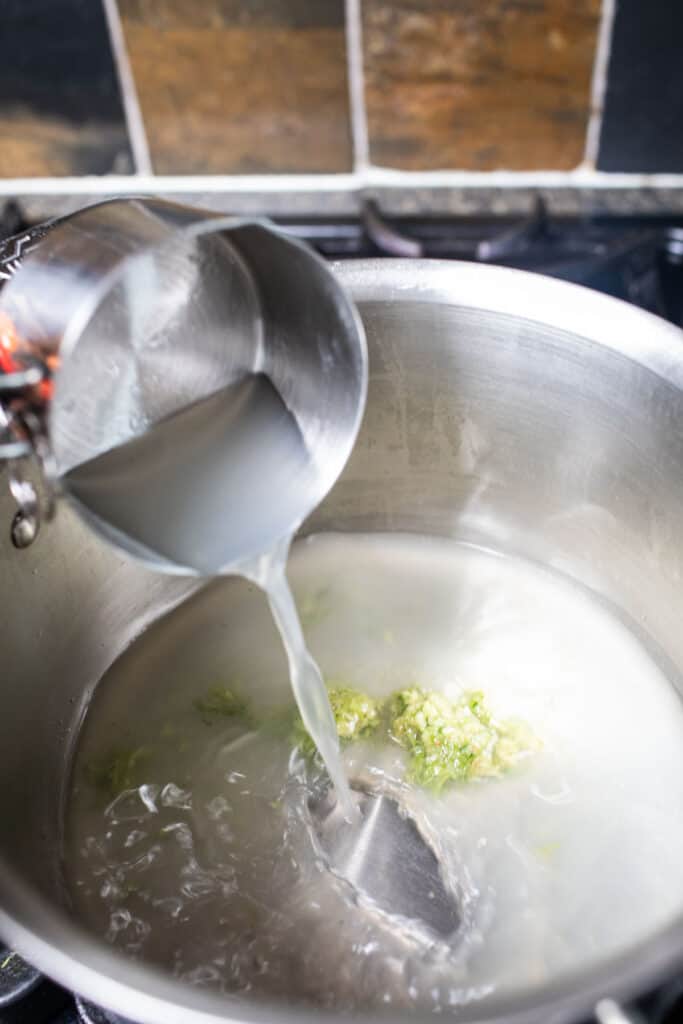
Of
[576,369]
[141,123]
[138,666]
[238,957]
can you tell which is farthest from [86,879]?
[141,123]

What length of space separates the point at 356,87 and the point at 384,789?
38.6 inches

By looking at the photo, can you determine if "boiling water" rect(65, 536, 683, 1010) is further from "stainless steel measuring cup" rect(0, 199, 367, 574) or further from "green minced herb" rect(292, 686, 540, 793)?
"stainless steel measuring cup" rect(0, 199, 367, 574)

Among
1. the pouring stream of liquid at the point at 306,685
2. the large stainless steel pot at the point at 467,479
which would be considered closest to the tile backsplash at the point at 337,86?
the large stainless steel pot at the point at 467,479

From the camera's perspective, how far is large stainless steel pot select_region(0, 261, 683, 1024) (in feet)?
3.46

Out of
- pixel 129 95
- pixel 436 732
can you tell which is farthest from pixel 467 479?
pixel 129 95

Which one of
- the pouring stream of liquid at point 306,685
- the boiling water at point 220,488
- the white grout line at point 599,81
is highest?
the white grout line at point 599,81

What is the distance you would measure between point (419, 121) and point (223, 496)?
0.83m

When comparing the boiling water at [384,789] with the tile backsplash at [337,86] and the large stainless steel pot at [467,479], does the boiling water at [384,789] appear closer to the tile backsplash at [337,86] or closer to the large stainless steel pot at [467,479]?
the large stainless steel pot at [467,479]

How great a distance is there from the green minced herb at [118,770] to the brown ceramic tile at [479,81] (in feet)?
3.12

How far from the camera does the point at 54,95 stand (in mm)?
1540

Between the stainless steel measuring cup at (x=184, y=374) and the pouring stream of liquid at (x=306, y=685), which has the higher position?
the stainless steel measuring cup at (x=184, y=374)

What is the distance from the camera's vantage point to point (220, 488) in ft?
3.14

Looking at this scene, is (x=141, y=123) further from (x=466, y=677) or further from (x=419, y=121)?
(x=466, y=677)

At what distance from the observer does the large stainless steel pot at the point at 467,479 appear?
106cm
